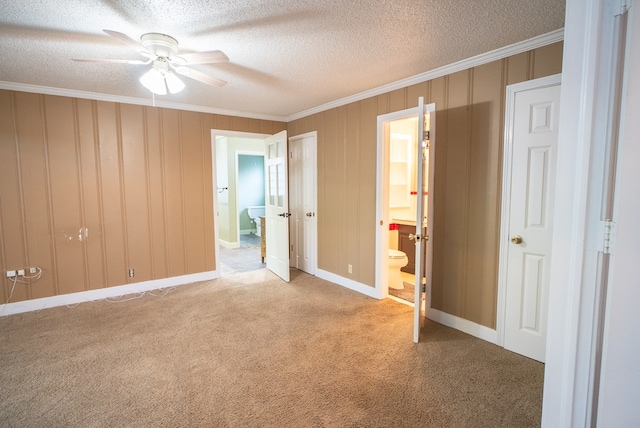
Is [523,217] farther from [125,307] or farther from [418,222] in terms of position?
[125,307]

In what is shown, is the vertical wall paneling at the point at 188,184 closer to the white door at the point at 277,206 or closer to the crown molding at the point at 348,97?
the crown molding at the point at 348,97

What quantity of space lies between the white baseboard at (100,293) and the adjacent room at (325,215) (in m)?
0.02

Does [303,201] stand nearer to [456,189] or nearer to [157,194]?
[157,194]

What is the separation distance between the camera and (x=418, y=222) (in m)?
2.70

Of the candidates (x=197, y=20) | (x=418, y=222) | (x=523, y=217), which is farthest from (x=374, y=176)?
(x=197, y=20)

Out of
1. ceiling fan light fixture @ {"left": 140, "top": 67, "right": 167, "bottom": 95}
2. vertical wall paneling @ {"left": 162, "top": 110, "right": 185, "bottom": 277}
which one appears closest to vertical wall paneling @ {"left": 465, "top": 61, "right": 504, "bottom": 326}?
ceiling fan light fixture @ {"left": 140, "top": 67, "right": 167, "bottom": 95}

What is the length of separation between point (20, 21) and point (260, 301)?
312cm

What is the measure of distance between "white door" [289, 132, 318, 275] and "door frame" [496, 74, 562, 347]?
259cm

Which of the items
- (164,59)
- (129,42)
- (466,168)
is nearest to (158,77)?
(164,59)

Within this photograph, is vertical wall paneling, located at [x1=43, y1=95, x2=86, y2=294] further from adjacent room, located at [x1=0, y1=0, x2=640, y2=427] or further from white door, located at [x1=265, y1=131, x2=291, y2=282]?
white door, located at [x1=265, y1=131, x2=291, y2=282]

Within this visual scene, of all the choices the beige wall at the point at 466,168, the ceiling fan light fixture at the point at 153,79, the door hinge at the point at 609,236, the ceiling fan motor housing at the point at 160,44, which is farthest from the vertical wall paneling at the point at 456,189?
the ceiling fan light fixture at the point at 153,79

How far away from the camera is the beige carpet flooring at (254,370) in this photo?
6.17 ft

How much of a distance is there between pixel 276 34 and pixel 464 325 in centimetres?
296

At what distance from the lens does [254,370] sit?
2336 mm
